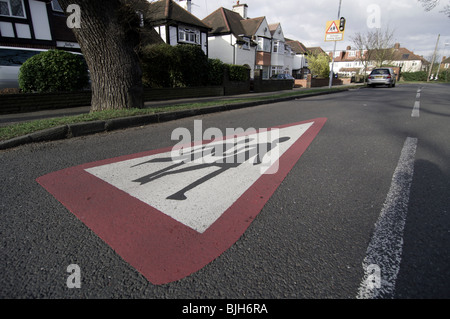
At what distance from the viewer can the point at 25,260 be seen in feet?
5.05

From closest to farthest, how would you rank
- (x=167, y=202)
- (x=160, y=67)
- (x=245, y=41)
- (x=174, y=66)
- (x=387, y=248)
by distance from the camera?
(x=387, y=248), (x=167, y=202), (x=160, y=67), (x=174, y=66), (x=245, y=41)

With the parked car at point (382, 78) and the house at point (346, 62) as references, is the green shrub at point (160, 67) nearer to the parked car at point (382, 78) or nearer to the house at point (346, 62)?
the parked car at point (382, 78)

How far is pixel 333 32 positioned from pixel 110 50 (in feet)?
62.7

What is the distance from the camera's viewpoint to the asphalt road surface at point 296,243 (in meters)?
1.35

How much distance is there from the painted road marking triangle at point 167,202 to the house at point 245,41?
24.3 meters

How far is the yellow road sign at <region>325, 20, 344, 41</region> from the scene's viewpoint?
19.1m

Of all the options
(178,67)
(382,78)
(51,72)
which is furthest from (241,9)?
(51,72)

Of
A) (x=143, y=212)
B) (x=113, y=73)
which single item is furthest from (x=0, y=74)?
(x=143, y=212)

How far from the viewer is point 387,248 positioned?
1661 millimetres

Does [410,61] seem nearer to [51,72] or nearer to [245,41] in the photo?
[245,41]

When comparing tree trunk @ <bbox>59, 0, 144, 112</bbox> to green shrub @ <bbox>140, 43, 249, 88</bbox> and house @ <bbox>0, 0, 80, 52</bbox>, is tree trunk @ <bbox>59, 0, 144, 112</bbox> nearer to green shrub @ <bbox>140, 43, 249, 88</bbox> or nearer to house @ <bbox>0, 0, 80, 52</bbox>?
green shrub @ <bbox>140, 43, 249, 88</bbox>

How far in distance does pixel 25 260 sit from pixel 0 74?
9.73 metres

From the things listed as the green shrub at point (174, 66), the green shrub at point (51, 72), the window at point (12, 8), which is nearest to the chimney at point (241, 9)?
the green shrub at point (174, 66)

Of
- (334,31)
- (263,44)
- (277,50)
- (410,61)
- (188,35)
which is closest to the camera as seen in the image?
(334,31)
